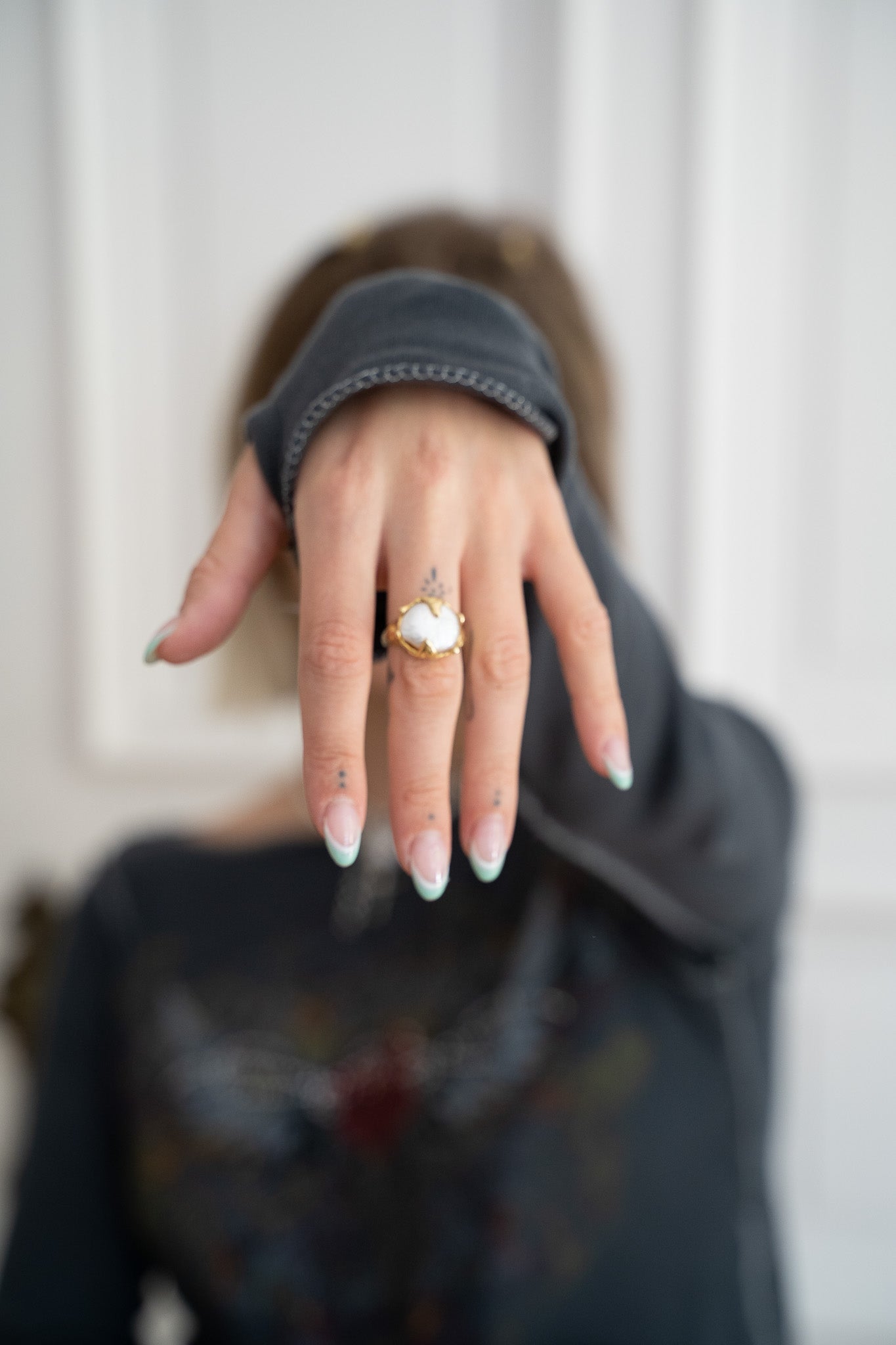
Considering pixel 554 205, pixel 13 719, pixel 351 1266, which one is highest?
pixel 554 205

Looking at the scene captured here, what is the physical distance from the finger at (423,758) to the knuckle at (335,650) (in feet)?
0.04

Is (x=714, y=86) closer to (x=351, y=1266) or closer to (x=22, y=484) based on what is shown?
(x=22, y=484)

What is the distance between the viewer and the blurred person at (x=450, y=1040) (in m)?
0.49

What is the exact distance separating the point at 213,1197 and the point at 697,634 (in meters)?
0.79

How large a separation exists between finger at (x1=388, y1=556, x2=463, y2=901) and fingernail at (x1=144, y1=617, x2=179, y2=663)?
0.08 meters

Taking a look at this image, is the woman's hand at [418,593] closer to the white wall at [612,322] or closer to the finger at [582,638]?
the finger at [582,638]

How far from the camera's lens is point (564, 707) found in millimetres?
372

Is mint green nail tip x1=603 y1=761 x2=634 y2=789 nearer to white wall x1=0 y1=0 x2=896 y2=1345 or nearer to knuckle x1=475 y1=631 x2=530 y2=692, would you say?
knuckle x1=475 y1=631 x2=530 y2=692

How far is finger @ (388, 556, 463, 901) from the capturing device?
0.78 feet

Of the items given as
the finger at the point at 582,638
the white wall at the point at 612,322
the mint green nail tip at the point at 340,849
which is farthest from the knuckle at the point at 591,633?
the white wall at the point at 612,322

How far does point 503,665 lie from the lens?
0.85 ft

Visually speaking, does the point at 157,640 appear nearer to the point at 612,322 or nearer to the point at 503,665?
the point at 503,665

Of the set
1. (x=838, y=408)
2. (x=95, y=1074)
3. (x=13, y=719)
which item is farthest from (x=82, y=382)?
(x=838, y=408)

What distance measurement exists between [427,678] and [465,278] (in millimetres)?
416
